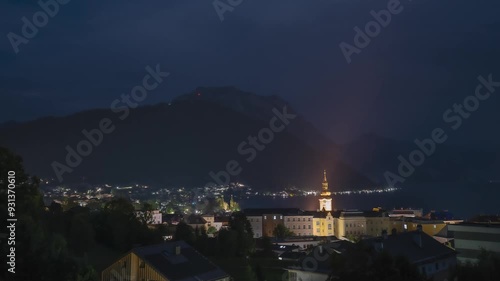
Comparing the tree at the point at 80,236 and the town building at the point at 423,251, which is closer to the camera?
the town building at the point at 423,251

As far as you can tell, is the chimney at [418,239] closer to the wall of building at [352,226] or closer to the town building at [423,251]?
the town building at [423,251]

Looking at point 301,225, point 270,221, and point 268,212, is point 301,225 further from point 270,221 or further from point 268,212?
point 268,212

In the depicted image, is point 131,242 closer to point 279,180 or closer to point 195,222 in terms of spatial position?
point 195,222

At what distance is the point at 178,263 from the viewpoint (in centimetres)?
1526

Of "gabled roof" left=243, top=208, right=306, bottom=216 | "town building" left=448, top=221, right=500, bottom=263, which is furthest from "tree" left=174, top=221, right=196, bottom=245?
"gabled roof" left=243, top=208, right=306, bottom=216

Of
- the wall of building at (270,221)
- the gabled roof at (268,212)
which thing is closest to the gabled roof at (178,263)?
the gabled roof at (268,212)

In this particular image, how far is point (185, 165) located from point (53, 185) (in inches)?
1793

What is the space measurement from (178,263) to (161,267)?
758mm

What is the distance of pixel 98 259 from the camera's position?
1989 cm

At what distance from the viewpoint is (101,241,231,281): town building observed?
47.6 ft

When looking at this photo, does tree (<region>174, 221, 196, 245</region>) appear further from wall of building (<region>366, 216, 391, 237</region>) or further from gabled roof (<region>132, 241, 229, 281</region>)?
wall of building (<region>366, 216, 391, 237</region>)

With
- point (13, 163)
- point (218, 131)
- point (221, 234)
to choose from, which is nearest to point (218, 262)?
point (221, 234)

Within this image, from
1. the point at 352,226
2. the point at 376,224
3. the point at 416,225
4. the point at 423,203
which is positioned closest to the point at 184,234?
the point at 416,225

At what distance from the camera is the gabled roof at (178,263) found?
1459cm
